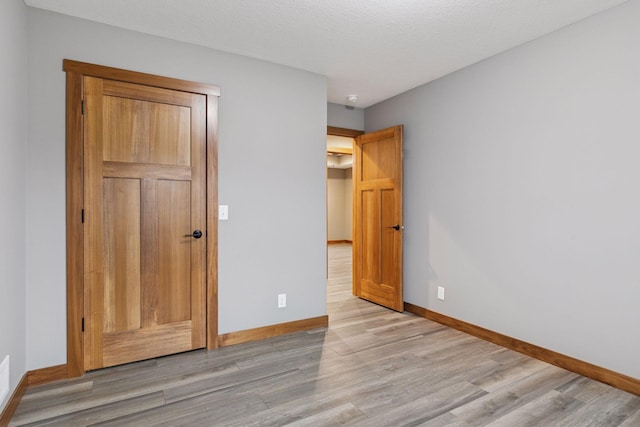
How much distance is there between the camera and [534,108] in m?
2.77

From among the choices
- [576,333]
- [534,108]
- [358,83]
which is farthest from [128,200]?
[576,333]

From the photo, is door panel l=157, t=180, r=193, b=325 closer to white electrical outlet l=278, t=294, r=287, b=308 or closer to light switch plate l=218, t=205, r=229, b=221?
light switch plate l=218, t=205, r=229, b=221


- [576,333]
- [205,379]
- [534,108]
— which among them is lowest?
[205,379]

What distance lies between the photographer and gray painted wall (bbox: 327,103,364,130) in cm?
440

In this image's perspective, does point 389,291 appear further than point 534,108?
Yes

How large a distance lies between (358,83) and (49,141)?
2.83 metres

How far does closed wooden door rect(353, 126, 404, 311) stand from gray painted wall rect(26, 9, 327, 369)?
96 cm

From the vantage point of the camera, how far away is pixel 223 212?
9.67ft

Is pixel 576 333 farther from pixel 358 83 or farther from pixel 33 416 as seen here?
pixel 33 416

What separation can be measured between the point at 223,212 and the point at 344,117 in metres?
2.34

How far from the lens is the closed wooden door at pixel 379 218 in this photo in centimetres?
396

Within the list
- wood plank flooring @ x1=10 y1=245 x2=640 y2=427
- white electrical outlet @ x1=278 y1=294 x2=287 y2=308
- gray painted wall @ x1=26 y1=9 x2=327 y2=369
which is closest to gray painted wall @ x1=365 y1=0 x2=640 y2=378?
wood plank flooring @ x1=10 y1=245 x2=640 y2=427

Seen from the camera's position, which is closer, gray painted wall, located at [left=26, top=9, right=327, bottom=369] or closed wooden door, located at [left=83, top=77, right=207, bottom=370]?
gray painted wall, located at [left=26, top=9, right=327, bottom=369]

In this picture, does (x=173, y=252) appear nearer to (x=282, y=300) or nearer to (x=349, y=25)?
(x=282, y=300)
